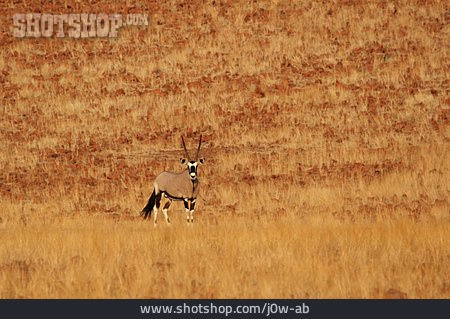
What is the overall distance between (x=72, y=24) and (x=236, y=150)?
54.3 ft

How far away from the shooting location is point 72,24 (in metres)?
43.8

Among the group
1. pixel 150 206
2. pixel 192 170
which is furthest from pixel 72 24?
pixel 192 170

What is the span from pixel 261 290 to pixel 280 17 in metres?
32.2

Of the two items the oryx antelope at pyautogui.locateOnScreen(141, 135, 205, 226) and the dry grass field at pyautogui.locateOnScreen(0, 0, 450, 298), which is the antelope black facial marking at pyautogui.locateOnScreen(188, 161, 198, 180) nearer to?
the oryx antelope at pyautogui.locateOnScreen(141, 135, 205, 226)

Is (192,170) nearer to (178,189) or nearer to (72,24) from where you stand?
(178,189)

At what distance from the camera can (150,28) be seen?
43.2 metres

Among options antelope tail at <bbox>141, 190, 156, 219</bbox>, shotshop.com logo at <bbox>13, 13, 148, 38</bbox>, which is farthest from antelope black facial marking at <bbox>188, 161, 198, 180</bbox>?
shotshop.com logo at <bbox>13, 13, 148, 38</bbox>

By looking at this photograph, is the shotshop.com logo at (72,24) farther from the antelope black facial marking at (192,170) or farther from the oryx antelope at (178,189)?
the antelope black facial marking at (192,170)

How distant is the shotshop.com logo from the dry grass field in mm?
477

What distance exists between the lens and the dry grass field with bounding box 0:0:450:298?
13430 mm

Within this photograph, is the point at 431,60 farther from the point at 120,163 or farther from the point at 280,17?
the point at 120,163

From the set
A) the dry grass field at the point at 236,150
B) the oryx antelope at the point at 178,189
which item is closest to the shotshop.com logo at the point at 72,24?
the dry grass field at the point at 236,150

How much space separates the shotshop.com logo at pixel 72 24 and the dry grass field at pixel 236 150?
48 cm

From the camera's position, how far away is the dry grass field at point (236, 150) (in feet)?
44.1
